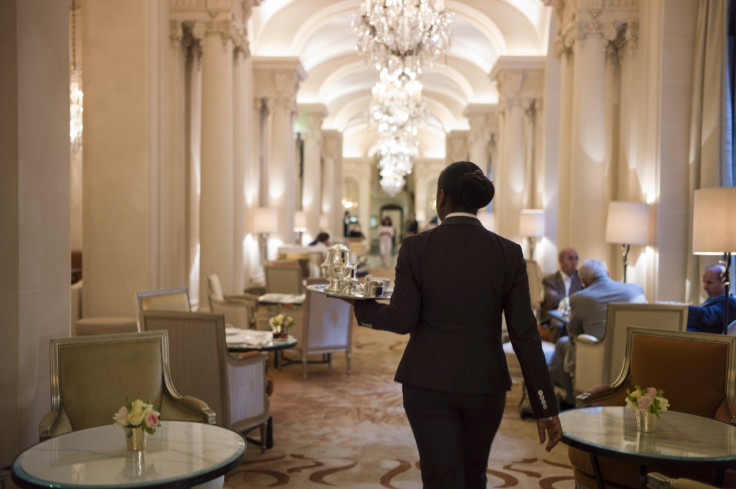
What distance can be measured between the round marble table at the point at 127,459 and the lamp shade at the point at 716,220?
3672 millimetres

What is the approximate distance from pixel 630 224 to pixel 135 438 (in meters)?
5.58

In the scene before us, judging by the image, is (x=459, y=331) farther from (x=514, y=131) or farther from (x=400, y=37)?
(x=514, y=131)

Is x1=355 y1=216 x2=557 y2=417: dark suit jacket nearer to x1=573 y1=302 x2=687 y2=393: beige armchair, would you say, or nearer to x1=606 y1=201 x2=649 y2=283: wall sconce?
x1=573 y1=302 x2=687 y2=393: beige armchair

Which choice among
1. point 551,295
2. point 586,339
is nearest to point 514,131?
point 551,295

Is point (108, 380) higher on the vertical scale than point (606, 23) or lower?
lower

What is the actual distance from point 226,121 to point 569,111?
4436 mm

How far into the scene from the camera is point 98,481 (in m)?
2.57

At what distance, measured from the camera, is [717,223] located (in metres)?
5.06

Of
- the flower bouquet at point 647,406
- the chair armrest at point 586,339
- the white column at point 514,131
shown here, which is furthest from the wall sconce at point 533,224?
the flower bouquet at point 647,406

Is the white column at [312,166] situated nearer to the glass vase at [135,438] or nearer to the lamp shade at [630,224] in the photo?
the lamp shade at [630,224]

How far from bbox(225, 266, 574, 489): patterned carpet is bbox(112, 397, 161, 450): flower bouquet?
181 cm

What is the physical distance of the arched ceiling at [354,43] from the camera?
14.2m

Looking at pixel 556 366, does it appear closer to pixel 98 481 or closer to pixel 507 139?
pixel 98 481

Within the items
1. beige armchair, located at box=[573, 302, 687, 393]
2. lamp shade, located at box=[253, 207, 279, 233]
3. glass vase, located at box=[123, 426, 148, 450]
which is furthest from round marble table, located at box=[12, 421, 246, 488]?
lamp shade, located at box=[253, 207, 279, 233]
